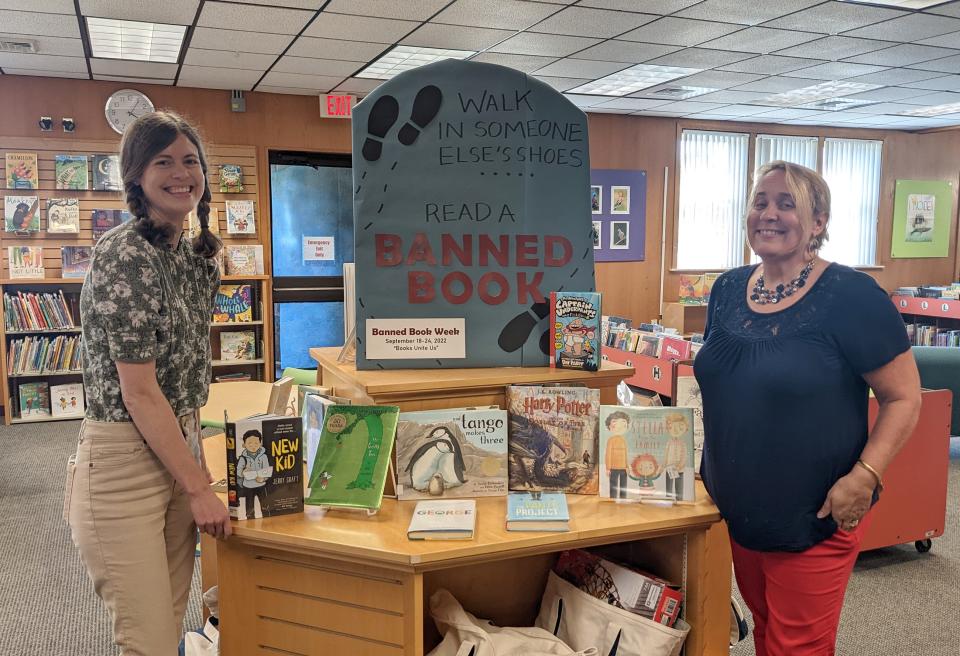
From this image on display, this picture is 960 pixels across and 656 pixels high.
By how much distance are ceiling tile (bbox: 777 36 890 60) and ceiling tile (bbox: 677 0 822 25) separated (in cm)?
84

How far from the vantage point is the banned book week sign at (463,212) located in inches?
79.2

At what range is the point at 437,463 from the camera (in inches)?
74.5

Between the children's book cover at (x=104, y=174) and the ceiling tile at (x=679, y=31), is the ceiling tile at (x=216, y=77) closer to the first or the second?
the children's book cover at (x=104, y=174)

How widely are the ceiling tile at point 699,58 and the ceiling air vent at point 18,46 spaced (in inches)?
185

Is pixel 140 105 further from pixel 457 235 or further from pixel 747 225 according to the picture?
pixel 747 225

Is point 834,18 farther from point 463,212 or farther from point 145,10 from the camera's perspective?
point 145,10

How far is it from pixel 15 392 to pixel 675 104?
23.0 feet

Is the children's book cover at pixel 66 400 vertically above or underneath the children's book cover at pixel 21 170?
underneath

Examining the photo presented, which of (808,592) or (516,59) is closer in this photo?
(808,592)

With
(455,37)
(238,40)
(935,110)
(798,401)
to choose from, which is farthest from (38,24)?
(935,110)

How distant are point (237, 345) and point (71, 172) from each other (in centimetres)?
208

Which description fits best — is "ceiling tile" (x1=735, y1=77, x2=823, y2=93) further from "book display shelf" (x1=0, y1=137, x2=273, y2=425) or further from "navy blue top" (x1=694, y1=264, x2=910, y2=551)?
"navy blue top" (x1=694, y1=264, x2=910, y2=551)

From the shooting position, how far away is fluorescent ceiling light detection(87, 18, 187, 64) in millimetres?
4871

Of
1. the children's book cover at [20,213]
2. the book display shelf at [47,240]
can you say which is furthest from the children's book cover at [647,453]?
the children's book cover at [20,213]
